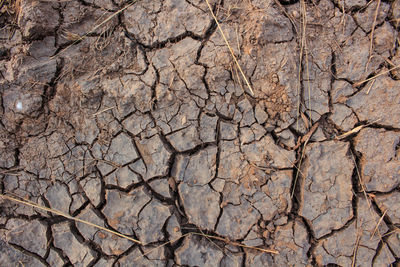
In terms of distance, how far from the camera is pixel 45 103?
2.25 meters

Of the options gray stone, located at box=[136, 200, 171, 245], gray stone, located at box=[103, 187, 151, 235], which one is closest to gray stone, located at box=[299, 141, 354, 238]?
gray stone, located at box=[136, 200, 171, 245]

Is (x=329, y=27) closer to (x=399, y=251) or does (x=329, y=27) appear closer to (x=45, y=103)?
(x=399, y=251)

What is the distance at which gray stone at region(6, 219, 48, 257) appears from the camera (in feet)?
6.88

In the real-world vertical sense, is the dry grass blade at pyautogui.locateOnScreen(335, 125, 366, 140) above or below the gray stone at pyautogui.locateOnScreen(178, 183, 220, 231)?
above

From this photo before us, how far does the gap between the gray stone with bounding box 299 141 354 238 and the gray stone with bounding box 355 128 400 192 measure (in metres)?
0.11

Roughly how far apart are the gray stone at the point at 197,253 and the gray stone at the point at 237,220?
0.42ft

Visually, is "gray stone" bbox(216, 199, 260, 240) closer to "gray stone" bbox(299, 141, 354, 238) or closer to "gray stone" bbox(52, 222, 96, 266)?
"gray stone" bbox(299, 141, 354, 238)

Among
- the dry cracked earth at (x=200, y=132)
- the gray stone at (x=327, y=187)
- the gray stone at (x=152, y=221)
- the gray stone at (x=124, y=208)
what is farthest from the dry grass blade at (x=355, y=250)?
the gray stone at (x=124, y=208)

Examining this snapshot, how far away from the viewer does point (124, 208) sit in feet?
6.79

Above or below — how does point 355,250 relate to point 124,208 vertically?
below

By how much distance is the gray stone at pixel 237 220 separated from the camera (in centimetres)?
200

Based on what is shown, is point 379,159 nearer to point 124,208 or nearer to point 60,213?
point 124,208

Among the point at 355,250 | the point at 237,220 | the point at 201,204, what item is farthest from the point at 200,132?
the point at 355,250

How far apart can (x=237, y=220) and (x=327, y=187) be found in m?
0.66
